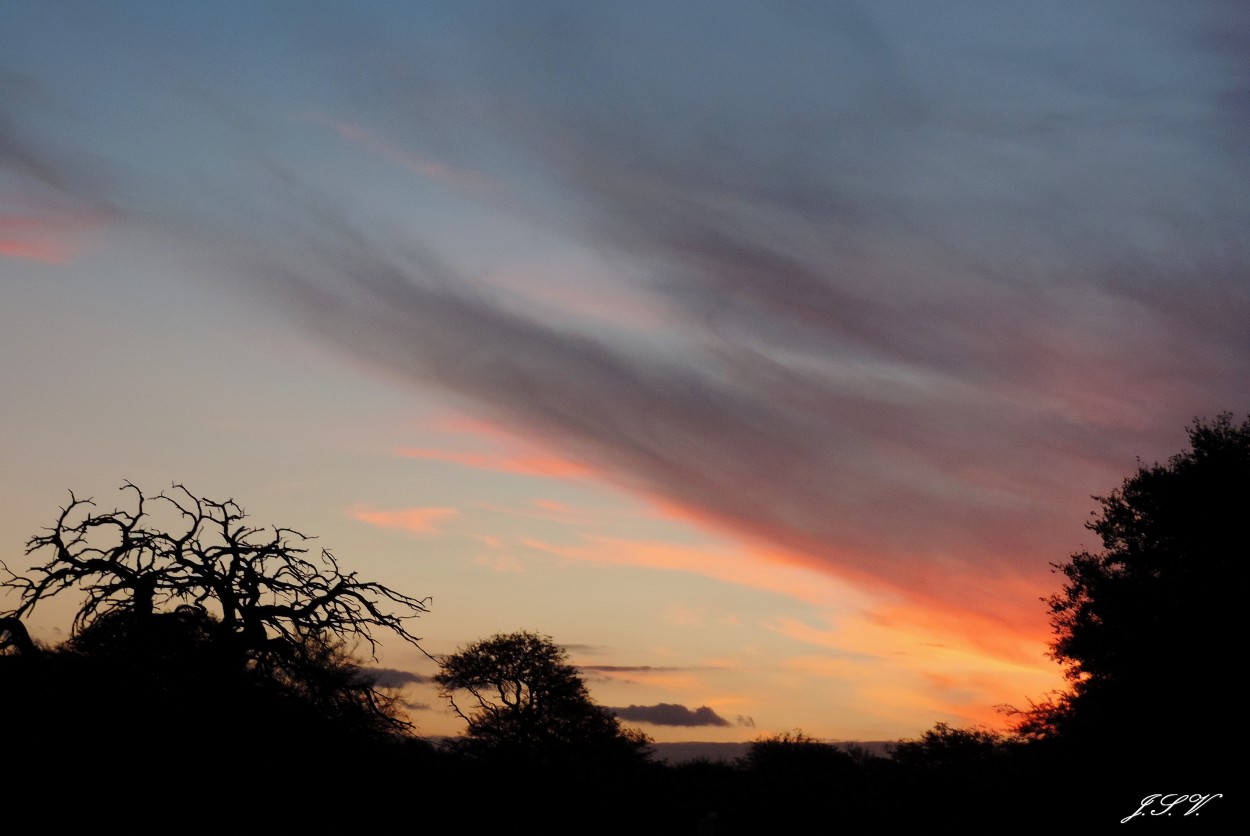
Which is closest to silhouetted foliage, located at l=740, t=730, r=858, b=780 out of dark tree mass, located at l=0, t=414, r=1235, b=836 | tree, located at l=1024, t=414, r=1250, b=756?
dark tree mass, located at l=0, t=414, r=1235, b=836

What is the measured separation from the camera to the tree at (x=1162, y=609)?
42.0m

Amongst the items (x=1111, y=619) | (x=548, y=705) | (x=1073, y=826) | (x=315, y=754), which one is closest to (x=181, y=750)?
(x=315, y=754)

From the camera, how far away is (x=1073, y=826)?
39.4 m

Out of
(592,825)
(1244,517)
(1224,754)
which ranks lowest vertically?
(592,825)

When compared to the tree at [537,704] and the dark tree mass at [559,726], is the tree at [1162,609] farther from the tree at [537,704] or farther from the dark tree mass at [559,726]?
the tree at [537,704]

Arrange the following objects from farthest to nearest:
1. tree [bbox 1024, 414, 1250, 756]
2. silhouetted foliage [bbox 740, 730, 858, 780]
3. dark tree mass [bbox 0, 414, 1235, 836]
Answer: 1. silhouetted foliage [bbox 740, 730, 858, 780]
2. tree [bbox 1024, 414, 1250, 756]
3. dark tree mass [bbox 0, 414, 1235, 836]

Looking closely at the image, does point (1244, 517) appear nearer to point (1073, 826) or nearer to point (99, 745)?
point (1073, 826)

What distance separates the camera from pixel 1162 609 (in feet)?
149

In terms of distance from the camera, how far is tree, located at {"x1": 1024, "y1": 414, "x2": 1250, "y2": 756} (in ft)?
138


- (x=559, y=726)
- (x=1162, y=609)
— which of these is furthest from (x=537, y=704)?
(x=1162, y=609)

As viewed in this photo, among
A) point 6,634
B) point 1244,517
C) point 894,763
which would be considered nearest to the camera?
point 6,634

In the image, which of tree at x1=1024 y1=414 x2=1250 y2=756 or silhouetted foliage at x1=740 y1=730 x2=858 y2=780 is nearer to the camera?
tree at x1=1024 y1=414 x2=1250 y2=756

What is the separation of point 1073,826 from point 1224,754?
615cm

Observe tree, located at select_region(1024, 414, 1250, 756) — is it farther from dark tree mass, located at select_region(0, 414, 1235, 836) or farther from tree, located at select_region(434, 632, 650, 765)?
tree, located at select_region(434, 632, 650, 765)
